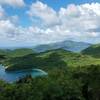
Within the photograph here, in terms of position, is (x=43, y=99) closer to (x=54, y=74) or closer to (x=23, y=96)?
(x=23, y=96)

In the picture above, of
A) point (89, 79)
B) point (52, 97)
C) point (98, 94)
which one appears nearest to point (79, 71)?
point (89, 79)

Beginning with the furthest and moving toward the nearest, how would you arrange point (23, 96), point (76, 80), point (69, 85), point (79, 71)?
point (79, 71), point (76, 80), point (69, 85), point (23, 96)

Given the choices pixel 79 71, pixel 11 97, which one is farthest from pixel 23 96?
pixel 79 71

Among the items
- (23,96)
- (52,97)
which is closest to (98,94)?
(52,97)

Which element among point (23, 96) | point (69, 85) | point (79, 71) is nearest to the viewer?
point (23, 96)

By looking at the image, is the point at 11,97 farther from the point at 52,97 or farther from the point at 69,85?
the point at 69,85

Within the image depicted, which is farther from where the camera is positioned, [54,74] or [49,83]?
[54,74]

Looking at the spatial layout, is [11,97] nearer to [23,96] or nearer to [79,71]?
[23,96]

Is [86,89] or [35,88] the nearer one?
[35,88]

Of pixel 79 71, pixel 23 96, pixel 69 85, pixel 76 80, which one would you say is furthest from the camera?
pixel 79 71
